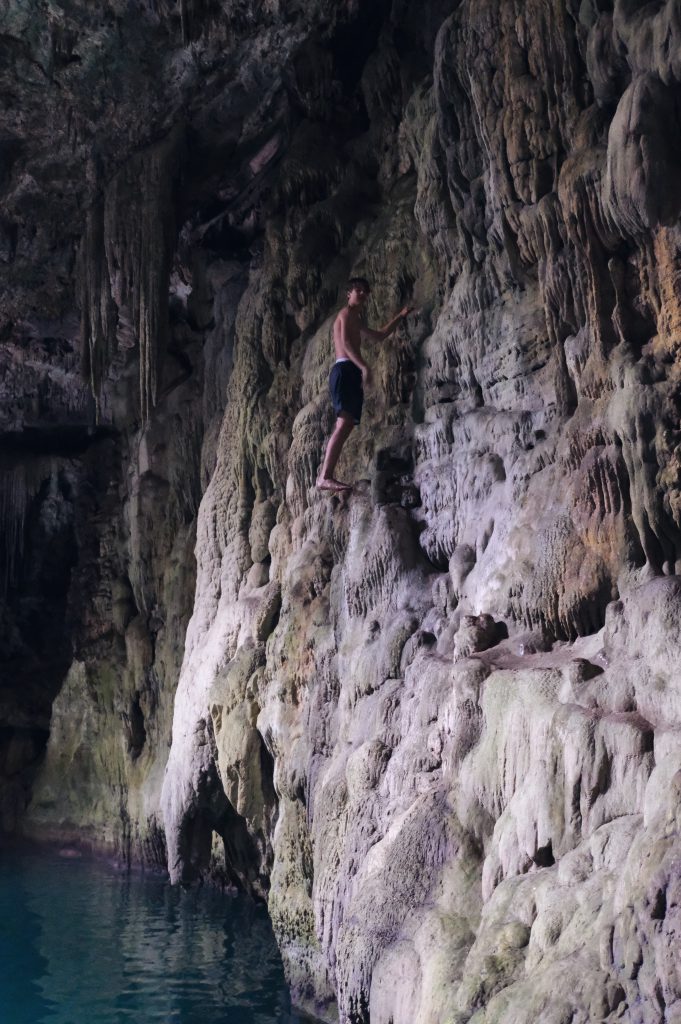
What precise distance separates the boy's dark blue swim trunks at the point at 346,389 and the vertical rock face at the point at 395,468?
0.33 m

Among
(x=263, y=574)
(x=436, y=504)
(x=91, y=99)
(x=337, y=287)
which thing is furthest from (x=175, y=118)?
(x=436, y=504)

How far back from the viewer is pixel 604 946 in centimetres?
362

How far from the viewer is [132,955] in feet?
28.2

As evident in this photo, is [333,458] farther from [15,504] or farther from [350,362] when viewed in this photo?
[15,504]

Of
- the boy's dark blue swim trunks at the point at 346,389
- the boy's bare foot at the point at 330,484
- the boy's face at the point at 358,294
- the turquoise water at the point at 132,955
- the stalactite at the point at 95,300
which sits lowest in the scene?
the turquoise water at the point at 132,955

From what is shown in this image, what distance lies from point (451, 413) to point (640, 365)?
2.09 m

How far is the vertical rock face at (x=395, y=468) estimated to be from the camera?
4.55m

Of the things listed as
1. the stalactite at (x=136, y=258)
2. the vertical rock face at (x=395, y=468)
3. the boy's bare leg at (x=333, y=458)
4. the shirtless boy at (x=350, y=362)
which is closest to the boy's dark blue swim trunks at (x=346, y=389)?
the shirtless boy at (x=350, y=362)

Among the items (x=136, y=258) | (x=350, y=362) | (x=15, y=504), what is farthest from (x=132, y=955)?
(x=15, y=504)

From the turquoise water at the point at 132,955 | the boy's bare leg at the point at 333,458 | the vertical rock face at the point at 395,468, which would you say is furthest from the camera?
the boy's bare leg at the point at 333,458

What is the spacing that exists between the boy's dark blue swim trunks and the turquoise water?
13.2ft

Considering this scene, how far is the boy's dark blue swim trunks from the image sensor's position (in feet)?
25.5

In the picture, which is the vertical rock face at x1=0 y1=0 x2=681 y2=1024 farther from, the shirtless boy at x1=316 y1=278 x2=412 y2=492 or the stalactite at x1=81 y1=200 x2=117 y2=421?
the shirtless boy at x1=316 y1=278 x2=412 y2=492

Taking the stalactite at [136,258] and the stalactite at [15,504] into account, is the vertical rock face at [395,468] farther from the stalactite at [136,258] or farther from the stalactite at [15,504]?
the stalactite at [15,504]
